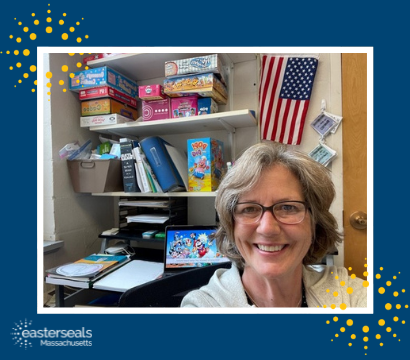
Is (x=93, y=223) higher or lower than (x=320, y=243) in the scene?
lower

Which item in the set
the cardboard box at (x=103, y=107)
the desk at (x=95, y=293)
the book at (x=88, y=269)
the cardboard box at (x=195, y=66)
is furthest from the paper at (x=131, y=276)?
the cardboard box at (x=195, y=66)

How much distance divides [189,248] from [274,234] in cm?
79

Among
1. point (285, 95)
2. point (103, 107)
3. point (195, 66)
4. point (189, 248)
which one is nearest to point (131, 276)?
point (189, 248)

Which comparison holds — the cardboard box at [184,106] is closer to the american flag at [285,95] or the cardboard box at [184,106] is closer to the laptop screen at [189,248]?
the american flag at [285,95]

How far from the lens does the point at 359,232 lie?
4.88ft

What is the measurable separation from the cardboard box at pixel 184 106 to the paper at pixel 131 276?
2.93 ft

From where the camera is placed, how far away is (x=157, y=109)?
155 centimetres

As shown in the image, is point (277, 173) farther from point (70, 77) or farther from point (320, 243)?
point (70, 77)

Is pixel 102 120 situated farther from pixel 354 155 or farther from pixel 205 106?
pixel 354 155

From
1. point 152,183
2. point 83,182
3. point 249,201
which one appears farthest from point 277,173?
point 83,182

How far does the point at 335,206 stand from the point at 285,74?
891 mm

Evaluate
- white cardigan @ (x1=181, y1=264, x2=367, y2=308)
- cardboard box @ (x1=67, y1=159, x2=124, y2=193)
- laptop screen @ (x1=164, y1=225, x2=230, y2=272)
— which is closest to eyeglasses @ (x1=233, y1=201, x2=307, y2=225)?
white cardigan @ (x1=181, y1=264, x2=367, y2=308)

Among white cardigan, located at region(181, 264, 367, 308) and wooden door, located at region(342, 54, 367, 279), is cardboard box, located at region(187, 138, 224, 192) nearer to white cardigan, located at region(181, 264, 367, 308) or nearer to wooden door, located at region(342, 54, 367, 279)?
white cardigan, located at region(181, 264, 367, 308)
